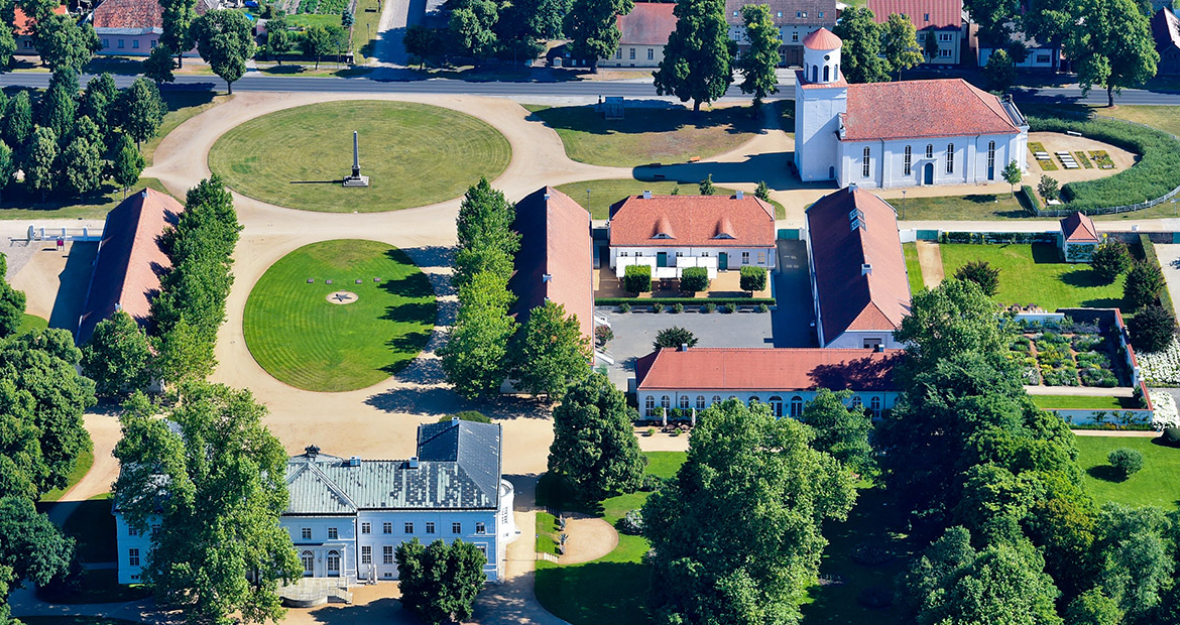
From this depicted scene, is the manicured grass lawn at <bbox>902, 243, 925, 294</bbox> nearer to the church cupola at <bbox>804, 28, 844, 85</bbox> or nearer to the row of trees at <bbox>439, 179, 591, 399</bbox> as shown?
the church cupola at <bbox>804, 28, 844, 85</bbox>

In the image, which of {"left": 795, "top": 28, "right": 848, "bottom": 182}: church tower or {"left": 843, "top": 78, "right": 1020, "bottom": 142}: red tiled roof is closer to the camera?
{"left": 795, "top": 28, "right": 848, "bottom": 182}: church tower

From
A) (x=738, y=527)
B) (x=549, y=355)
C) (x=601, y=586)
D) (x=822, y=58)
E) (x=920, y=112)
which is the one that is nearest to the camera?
(x=738, y=527)

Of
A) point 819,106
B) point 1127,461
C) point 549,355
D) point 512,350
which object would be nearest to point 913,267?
point 819,106

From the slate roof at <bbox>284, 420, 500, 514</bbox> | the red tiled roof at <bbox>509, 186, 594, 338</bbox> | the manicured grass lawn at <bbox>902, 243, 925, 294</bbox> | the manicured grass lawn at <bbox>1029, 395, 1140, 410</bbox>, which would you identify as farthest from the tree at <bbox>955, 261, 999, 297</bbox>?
the slate roof at <bbox>284, 420, 500, 514</bbox>

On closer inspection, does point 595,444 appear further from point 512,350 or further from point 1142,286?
point 1142,286

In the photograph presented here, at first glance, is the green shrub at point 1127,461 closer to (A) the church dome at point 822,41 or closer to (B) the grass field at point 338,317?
(B) the grass field at point 338,317

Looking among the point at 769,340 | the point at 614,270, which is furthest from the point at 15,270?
the point at 769,340

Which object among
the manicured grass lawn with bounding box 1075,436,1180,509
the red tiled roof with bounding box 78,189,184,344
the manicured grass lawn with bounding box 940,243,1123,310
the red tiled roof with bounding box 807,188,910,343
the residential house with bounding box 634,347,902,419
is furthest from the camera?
the manicured grass lawn with bounding box 940,243,1123,310
